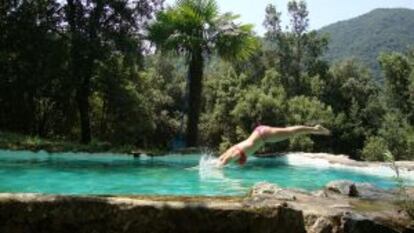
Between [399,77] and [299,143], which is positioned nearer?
[299,143]

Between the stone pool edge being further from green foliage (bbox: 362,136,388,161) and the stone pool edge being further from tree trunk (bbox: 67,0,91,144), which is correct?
green foliage (bbox: 362,136,388,161)

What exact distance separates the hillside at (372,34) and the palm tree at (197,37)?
5999 cm

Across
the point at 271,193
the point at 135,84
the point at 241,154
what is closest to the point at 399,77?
the point at 135,84

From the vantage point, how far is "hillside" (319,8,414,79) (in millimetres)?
89750

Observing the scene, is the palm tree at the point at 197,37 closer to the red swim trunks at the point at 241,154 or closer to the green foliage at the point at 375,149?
the green foliage at the point at 375,149

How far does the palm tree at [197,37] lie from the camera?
75.4 ft

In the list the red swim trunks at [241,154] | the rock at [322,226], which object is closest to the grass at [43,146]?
the red swim trunks at [241,154]

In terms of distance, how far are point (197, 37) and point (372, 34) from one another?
266ft

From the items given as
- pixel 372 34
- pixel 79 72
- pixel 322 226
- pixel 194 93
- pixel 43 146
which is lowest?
pixel 322 226

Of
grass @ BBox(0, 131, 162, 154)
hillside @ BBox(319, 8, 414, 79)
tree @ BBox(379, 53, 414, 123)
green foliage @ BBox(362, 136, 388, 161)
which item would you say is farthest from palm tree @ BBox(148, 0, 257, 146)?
hillside @ BBox(319, 8, 414, 79)

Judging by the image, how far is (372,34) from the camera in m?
98.1

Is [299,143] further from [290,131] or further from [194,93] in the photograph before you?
[290,131]

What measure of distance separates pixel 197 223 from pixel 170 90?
31.0 metres

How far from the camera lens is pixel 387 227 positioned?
16.1 ft
